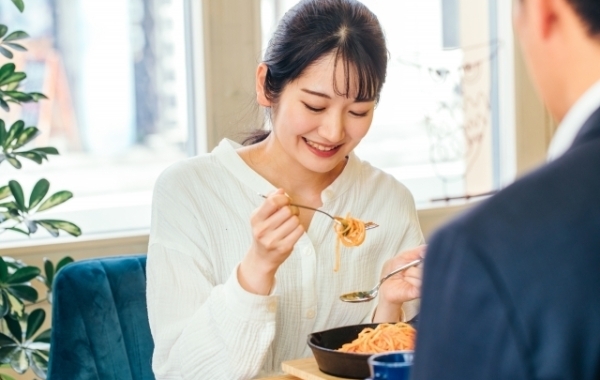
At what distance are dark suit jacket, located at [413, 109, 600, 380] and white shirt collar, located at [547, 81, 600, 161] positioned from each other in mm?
53

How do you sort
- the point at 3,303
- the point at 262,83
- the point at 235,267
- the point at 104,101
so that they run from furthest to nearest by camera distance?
1. the point at 104,101
2. the point at 3,303
3. the point at 262,83
4. the point at 235,267

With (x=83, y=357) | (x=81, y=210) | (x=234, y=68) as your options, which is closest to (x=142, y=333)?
(x=83, y=357)

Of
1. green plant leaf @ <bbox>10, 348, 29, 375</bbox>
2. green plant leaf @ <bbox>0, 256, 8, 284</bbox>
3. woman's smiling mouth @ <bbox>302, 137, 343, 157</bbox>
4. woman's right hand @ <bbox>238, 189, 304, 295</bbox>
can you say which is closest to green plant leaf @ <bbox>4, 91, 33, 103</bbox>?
green plant leaf @ <bbox>0, 256, 8, 284</bbox>

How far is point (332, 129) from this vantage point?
197 centimetres

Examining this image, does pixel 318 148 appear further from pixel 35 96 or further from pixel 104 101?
pixel 104 101

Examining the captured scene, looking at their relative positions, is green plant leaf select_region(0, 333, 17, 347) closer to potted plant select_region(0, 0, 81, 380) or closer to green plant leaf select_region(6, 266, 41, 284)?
potted plant select_region(0, 0, 81, 380)

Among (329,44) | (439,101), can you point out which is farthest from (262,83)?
(439,101)

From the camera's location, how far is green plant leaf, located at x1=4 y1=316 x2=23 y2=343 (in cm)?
242

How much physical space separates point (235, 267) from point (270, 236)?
0.19 meters

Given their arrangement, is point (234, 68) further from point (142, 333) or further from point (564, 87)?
point (564, 87)

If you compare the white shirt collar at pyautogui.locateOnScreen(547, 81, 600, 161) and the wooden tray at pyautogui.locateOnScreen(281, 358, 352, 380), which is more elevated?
the white shirt collar at pyautogui.locateOnScreen(547, 81, 600, 161)

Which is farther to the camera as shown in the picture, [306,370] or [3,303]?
[3,303]

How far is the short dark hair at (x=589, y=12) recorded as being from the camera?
718mm

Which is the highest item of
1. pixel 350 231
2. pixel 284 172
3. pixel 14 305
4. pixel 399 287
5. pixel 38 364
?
pixel 284 172
